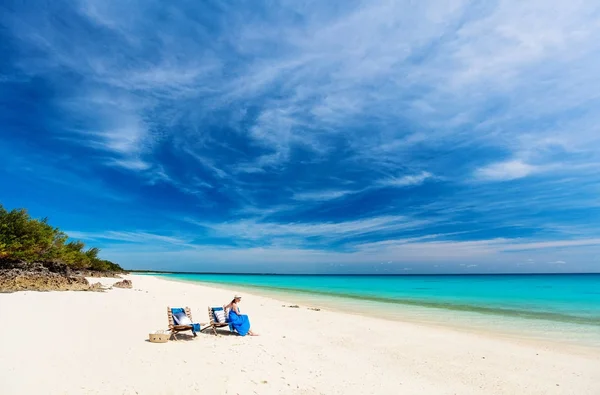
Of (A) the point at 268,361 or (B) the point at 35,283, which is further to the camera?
(B) the point at 35,283

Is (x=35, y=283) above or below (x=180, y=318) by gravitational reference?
above

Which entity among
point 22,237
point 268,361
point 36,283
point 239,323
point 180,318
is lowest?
point 268,361

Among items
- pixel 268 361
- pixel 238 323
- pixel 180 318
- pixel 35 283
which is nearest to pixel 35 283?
→ pixel 35 283

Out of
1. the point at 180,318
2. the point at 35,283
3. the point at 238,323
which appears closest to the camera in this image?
the point at 180,318

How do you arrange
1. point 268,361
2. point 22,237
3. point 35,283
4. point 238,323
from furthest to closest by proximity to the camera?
1. point 22,237
2. point 35,283
3. point 238,323
4. point 268,361

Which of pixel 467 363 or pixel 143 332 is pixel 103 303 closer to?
pixel 143 332

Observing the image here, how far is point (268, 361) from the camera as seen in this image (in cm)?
809

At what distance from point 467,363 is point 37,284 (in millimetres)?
21684

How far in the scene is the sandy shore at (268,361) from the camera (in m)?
6.32

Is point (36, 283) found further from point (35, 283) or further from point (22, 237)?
point (22, 237)

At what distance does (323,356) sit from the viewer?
8.91 metres

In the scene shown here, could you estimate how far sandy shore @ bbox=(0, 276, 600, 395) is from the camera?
6.32 meters

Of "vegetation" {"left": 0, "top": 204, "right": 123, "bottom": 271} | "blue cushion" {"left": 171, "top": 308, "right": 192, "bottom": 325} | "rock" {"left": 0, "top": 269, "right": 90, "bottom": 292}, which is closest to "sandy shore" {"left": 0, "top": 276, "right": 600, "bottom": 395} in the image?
"blue cushion" {"left": 171, "top": 308, "right": 192, "bottom": 325}

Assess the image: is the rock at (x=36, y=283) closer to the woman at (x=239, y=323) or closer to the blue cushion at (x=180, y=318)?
the blue cushion at (x=180, y=318)
